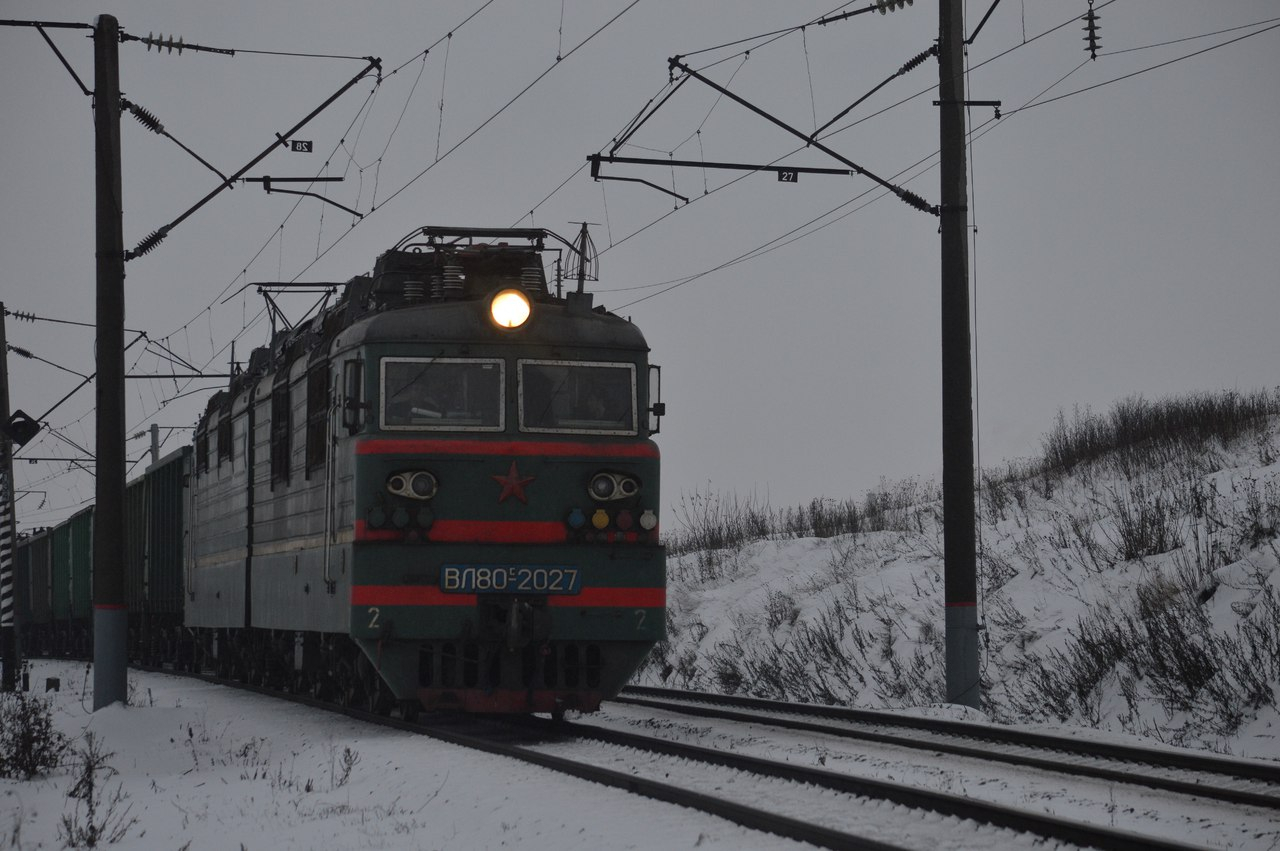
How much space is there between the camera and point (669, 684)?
21.4 metres

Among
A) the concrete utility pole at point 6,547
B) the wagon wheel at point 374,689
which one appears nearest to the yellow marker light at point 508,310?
the wagon wheel at point 374,689

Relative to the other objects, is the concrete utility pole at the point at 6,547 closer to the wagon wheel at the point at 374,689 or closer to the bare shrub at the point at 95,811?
the wagon wheel at the point at 374,689

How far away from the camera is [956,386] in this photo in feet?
45.5

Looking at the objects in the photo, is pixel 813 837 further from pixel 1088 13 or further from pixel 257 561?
pixel 257 561

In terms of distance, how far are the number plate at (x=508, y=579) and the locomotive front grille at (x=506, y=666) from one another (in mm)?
408

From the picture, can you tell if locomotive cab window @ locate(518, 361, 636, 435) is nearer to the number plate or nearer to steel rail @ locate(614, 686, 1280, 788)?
the number plate

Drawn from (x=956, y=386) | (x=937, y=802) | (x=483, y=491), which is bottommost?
(x=937, y=802)

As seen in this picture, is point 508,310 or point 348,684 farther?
point 348,684

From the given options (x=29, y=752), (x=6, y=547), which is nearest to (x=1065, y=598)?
(x=29, y=752)

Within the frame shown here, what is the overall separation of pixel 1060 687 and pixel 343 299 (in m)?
7.23

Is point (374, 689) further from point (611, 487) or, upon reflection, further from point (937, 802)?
point (937, 802)

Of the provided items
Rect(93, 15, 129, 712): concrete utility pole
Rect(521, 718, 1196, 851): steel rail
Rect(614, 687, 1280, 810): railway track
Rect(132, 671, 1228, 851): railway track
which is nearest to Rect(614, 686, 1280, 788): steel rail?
Rect(614, 687, 1280, 810): railway track

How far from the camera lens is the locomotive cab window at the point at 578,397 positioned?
1196cm

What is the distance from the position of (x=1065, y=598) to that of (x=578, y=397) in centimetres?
702
